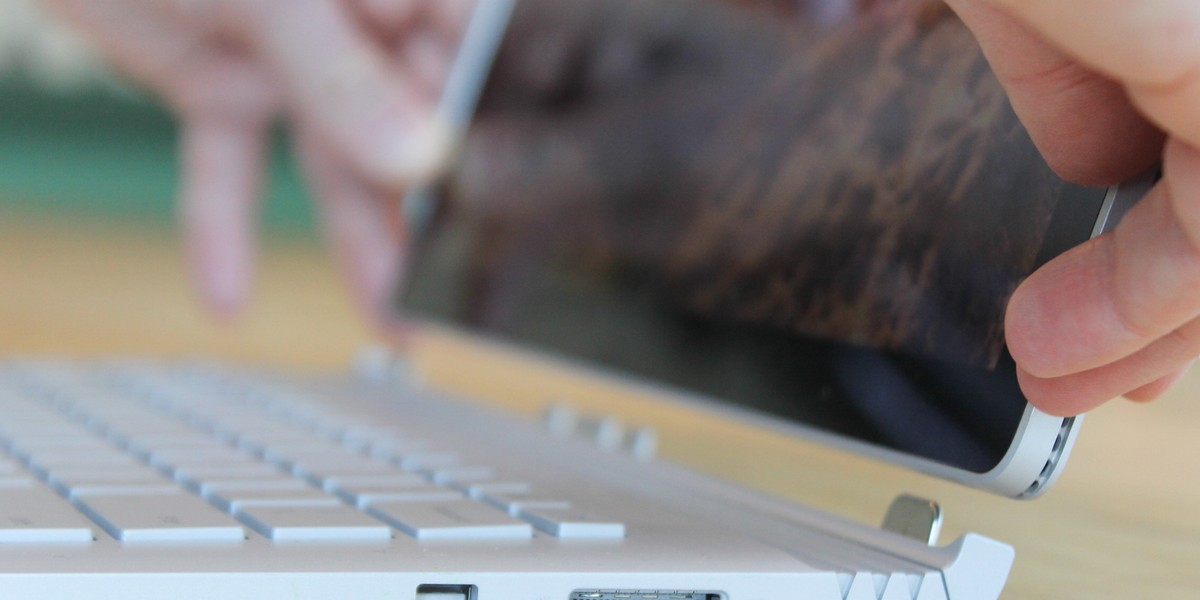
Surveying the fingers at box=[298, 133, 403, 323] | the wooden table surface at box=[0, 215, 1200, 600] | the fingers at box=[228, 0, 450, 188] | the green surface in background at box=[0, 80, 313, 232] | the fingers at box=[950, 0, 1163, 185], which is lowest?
the wooden table surface at box=[0, 215, 1200, 600]

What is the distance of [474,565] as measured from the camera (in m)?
0.34

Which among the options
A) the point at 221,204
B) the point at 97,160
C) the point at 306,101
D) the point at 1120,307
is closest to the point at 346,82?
the point at 306,101

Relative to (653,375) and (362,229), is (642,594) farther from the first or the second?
(362,229)

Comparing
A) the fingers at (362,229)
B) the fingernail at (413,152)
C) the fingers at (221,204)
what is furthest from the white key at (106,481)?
the fingers at (221,204)

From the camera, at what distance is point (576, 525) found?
402 mm

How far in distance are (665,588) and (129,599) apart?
5.5 inches

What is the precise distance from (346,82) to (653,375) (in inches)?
20.9

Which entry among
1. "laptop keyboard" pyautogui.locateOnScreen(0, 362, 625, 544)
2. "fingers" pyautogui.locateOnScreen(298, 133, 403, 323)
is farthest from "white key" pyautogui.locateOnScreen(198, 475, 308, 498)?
"fingers" pyautogui.locateOnScreen(298, 133, 403, 323)

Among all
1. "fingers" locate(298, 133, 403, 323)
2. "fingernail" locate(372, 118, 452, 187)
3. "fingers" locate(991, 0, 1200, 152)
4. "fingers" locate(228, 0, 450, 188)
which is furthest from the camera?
"fingers" locate(298, 133, 403, 323)

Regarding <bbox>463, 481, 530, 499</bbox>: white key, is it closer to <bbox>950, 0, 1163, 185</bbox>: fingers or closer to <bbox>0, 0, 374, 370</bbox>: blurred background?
<bbox>950, 0, 1163, 185</bbox>: fingers

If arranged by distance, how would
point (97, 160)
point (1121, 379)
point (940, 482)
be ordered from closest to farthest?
point (1121, 379) < point (940, 482) < point (97, 160)

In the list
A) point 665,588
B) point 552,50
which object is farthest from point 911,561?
point 552,50

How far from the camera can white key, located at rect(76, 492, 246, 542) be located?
36cm

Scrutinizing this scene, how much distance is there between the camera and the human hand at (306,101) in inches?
41.6
